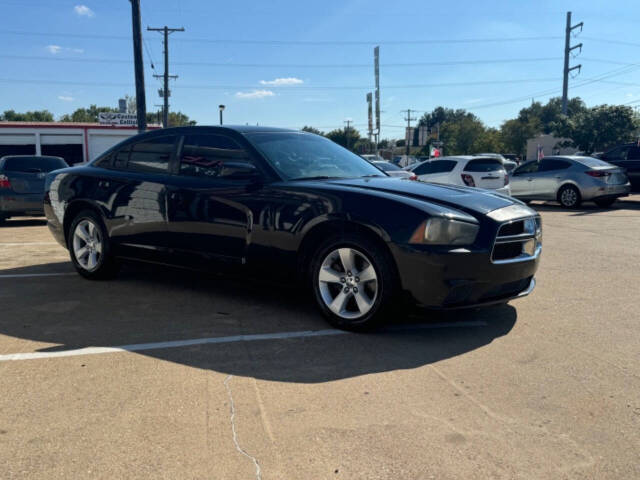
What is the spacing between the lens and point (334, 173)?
518cm

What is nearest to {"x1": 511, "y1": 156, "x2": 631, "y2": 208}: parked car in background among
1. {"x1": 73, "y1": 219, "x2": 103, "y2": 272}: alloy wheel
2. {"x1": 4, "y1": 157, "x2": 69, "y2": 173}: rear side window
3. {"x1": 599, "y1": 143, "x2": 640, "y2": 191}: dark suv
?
{"x1": 599, "y1": 143, "x2": 640, "y2": 191}: dark suv

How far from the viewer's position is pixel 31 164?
12625mm

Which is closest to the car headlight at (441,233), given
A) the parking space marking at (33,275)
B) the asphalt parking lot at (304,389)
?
the asphalt parking lot at (304,389)

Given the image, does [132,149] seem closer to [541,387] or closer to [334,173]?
[334,173]

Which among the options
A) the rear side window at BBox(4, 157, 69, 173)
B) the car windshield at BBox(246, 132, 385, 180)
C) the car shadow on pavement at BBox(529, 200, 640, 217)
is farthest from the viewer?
the car shadow on pavement at BBox(529, 200, 640, 217)

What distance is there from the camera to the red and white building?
3441 cm

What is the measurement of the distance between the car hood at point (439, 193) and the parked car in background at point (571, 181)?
11893mm

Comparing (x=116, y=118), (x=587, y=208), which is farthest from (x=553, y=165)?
(x=116, y=118)

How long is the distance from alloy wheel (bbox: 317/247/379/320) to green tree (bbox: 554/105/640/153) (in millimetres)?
34010

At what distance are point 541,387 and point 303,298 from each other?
2517mm

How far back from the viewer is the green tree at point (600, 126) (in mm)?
33750

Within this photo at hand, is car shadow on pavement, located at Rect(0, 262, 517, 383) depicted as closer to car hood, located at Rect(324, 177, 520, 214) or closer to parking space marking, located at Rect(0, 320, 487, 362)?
parking space marking, located at Rect(0, 320, 487, 362)

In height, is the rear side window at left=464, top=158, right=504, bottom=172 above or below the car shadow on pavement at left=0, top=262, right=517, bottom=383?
above

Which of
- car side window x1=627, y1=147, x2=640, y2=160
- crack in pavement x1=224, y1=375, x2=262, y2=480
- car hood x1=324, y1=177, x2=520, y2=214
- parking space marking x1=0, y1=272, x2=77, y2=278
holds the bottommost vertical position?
crack in pavement x1=224, y1=375, x2=262, y2=480
